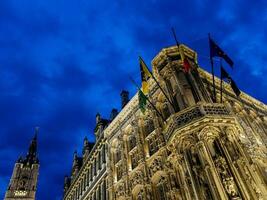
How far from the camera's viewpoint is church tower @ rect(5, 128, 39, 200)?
277 ft

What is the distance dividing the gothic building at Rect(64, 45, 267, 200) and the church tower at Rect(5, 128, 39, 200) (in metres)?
61.8

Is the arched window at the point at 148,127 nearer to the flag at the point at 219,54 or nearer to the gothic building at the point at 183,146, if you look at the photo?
the gothic building at the point at 183,146

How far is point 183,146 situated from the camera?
17859 millimetres

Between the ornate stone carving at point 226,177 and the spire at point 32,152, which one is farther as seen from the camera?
the spire at point 32,152

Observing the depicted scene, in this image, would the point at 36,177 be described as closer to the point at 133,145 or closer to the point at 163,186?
the point at 133,145

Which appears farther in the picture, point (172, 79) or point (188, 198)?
point (172, 79)

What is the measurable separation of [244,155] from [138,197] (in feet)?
31.7

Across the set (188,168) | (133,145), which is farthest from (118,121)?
(188,168)

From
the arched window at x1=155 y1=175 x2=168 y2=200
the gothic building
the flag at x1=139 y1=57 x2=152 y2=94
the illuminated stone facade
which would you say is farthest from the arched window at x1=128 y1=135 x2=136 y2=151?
the flag at x1=139 y1=57 x2=152 y2=94

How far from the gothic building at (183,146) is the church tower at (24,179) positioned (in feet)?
203

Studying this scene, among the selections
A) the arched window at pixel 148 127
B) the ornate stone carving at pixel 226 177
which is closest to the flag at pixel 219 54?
the ornate stone carving at pixel 226 177

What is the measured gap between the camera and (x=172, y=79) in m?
22.0

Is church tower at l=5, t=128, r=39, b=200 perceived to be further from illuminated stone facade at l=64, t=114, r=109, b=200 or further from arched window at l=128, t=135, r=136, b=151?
arched window at l=128, t=135, r=136, b=151

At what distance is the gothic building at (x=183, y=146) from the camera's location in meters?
15.9
